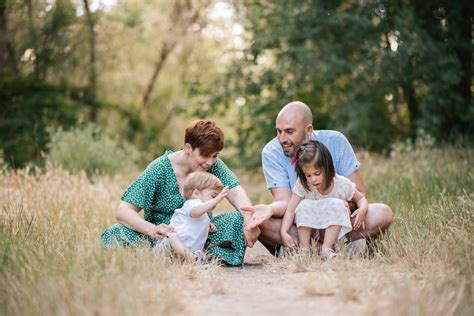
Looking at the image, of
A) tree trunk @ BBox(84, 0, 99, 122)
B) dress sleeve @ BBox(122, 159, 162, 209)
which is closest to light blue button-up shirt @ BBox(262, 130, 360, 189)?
dress sleeve @ BBox(122, 159, 162, 209)

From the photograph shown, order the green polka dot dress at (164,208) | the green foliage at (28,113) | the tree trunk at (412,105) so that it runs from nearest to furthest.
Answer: the green polka dot dress at (164,208), the tree trunk at (412,105), the green foliage at (28,113)

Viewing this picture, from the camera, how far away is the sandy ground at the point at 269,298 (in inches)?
124

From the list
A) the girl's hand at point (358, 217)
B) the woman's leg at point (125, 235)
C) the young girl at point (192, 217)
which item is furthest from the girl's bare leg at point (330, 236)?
the woman's leg at point (125, 235)

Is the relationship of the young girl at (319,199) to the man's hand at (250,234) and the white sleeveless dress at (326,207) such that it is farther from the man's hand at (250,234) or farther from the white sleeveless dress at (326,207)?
the man's hand at (250,234)

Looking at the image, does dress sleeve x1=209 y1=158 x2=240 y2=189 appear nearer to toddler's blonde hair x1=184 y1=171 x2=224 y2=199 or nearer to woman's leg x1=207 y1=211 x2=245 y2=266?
woman's leg x1=207 y1=211 x2=245 y2=266

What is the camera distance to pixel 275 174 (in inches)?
211

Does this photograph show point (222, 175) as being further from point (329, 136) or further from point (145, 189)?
point (329, 136)

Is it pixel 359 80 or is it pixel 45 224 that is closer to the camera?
pixel 45 224

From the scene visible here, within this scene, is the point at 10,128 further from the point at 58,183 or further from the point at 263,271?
the point at 263,271

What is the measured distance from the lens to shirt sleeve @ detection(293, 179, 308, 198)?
4980 millimetres

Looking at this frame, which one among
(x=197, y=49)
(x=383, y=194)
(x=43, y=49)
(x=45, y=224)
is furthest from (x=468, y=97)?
(x=197, y=49)

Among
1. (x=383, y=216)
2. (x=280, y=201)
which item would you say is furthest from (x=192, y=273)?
(x=383, y=216)

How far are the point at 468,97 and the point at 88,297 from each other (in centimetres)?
951

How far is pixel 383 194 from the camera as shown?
721cm
